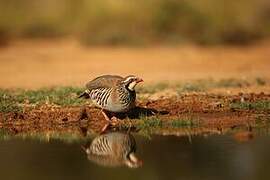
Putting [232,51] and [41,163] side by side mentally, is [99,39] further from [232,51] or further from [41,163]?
[41,163]

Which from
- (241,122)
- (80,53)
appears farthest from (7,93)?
(80,53)

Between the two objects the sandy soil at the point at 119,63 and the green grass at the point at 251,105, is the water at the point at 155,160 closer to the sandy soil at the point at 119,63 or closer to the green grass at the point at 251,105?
the green grass at the point at 251,105

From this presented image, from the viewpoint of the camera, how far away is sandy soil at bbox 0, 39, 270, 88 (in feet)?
68.4

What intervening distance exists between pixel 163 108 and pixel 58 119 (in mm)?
1868

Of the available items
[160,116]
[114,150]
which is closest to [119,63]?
[160,116]

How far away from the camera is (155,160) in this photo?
11.0 meters

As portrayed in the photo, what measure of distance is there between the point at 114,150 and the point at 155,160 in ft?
2.76

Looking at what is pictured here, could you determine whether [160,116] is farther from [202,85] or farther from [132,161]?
[202,85]

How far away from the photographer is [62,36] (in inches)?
1283

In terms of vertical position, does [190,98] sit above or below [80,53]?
below

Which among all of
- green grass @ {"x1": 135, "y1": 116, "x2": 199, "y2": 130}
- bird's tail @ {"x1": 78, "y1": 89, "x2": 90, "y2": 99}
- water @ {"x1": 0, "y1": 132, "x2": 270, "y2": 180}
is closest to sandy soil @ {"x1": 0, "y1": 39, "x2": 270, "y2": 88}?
bird's tail @ {"x1": 78, "y1": 89, "x2": 90, "y2": 99}

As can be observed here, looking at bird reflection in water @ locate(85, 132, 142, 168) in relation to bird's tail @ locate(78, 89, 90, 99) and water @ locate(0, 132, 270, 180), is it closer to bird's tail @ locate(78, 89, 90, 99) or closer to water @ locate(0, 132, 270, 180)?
water @ locate(0, 132, 270, 180)

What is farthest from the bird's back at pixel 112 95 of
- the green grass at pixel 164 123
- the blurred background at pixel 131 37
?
the blurred background at pixel 131 37

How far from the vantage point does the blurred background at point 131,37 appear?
78.0 feet
